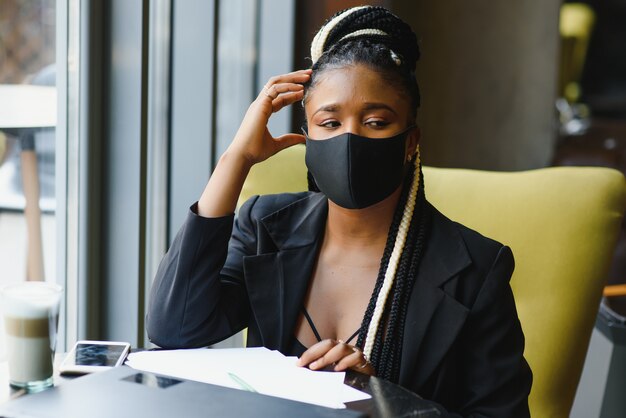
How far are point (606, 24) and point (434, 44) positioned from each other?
8.39 metres

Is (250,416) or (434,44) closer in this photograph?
(250,416)

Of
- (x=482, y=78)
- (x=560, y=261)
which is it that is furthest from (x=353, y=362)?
(x=482, y=78)

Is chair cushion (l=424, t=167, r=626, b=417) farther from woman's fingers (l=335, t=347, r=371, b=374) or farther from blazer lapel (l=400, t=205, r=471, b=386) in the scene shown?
woman's fingers (l=335, t=347, r=371, b=374)

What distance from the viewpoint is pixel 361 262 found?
154 centimetres

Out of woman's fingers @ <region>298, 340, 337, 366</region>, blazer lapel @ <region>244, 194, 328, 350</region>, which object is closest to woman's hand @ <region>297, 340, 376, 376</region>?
woman's fingers @ <region>298, 340, 337, 366</region>

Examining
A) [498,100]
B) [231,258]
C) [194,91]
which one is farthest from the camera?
[498,100]

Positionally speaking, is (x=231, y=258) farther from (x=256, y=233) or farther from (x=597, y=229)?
(x=597, y=229)

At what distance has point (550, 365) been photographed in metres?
1.69

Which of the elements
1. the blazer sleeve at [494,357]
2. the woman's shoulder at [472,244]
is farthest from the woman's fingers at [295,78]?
the blazer sleeve at [494,357]

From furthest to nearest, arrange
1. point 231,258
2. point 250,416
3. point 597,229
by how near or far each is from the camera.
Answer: point 597,229
point 231,258
point 250,416

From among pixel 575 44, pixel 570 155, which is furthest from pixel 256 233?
pixel 575 44

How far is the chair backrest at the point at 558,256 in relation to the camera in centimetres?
169

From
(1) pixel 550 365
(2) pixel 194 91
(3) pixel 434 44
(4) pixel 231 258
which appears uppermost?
(3) pixel 434 44

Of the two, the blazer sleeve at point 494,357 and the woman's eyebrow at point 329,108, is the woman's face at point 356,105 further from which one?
the blazer sleeve at point 494,357
